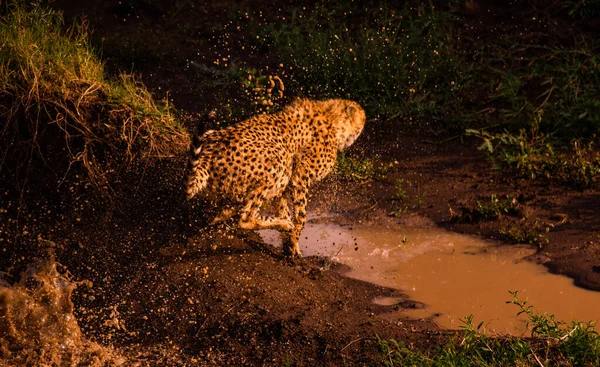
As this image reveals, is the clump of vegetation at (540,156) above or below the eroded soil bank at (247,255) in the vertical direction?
above

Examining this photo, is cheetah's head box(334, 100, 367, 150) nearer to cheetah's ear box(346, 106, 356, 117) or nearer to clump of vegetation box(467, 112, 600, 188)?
cheetah's ear box(346, 106, 356, 117)

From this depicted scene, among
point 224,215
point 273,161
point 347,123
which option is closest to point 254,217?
point 224,215

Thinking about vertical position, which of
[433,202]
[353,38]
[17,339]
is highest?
[353,38]

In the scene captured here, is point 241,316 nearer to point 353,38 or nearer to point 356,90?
point 356,90

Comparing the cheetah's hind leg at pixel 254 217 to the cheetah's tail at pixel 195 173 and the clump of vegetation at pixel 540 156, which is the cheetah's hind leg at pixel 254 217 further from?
the clump of vegetation at pixel 540 156

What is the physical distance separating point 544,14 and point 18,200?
613 cm

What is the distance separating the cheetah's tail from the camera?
5090 millimetres

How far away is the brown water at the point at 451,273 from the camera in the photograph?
500 cm

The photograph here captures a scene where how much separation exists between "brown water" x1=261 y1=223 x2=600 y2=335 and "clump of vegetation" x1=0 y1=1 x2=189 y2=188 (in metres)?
1.26

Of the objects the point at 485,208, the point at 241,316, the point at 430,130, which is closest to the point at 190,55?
the point at 430,130

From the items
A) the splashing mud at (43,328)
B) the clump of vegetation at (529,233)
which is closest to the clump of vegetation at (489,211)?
the clump of vegetation at (529,233)

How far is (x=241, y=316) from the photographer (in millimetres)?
4828

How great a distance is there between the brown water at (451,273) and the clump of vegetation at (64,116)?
4.12 feet

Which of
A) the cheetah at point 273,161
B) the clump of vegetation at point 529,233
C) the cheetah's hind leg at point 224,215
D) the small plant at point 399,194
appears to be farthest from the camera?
the small plant at point 399,194
